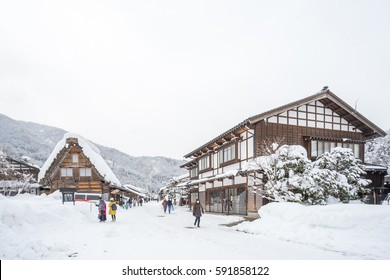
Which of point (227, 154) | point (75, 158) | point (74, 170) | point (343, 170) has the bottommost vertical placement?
point (74, 170)

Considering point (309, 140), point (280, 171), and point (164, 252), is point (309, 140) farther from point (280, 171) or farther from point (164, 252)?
point (164, 252)

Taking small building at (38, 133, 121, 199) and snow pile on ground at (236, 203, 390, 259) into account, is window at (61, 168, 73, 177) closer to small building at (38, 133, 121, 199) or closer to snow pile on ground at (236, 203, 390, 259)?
small building at (38, 133, 121, 199)

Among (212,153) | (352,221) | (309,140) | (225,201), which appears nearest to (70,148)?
(212,153)

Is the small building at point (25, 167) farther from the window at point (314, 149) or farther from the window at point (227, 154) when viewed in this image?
the window at point (314, 149)

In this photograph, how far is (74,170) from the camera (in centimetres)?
3566

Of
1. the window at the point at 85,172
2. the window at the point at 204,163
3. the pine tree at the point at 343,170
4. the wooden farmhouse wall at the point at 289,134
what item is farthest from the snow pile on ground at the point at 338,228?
the window at the point at 85,172

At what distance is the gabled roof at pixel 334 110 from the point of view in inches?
770

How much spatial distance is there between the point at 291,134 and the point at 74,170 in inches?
1048

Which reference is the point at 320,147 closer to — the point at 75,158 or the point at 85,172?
the point at 85,172

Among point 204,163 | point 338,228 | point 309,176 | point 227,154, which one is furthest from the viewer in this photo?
point 204,163

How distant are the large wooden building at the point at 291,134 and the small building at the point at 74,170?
1768cm

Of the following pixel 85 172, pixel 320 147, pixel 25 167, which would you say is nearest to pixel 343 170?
pixel 320 147

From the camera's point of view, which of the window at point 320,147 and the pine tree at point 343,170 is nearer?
the pine tree at point 343,170

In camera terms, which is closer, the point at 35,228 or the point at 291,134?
the point at 35,228
